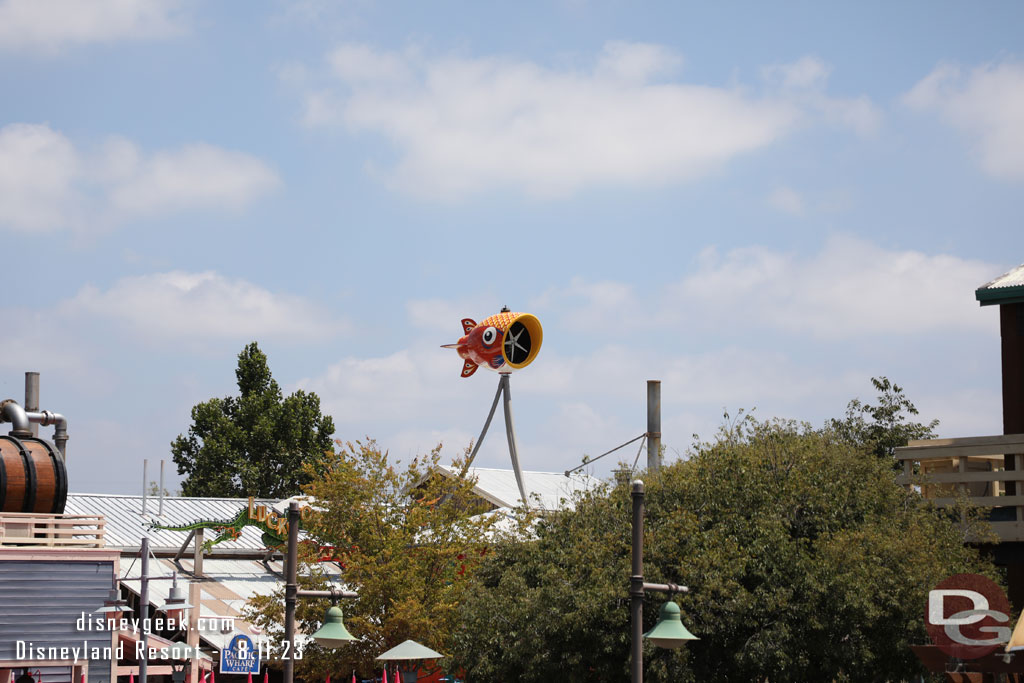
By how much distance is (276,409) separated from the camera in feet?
237

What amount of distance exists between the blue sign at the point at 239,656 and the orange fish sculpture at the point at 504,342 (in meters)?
12.9

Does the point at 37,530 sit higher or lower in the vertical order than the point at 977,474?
lower

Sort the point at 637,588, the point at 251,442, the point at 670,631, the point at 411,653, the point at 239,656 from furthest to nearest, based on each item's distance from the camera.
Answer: the point at 251,442 < the point at 239,656 < the point at 411,653 < the point at 637,588 < the point at 670,631

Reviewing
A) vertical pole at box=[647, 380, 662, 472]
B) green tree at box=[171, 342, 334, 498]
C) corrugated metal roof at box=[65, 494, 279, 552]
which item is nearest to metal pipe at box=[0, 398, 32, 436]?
corrugated metal roof at box=[65, 494, 279, 552]

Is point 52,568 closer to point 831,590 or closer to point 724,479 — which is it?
point 724,479

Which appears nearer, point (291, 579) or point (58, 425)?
point (291, 579)

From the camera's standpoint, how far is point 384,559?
3419cm

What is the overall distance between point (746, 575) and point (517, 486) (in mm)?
28321

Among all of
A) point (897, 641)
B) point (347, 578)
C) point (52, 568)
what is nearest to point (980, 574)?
point (897, 641)

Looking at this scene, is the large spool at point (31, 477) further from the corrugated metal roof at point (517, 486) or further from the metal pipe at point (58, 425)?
the corrugated metal roof at point (517, 486)

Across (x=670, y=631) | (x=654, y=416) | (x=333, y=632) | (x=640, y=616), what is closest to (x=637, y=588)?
(x=640, y=616)

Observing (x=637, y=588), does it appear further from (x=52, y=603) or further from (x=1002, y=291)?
(x=52, y=603)

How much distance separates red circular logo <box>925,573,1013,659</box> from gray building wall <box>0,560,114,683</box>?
801 inches

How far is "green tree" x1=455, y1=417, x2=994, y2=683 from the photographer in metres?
22.8
